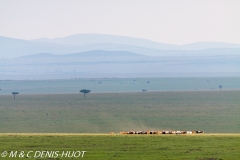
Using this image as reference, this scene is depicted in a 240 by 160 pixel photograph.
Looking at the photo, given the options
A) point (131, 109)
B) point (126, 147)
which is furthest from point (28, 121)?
point (126, 147)

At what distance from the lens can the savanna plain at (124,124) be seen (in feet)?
186

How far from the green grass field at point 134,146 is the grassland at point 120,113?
27.6 metres

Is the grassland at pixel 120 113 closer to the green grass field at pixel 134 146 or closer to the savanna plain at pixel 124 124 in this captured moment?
the savanna plain at pixel 124 124

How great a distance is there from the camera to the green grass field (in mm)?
54312

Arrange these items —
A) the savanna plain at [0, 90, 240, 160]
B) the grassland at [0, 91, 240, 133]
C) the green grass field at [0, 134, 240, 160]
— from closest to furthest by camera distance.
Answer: the green grass field at [0, 134, 240, 160] < the savanna plain at [0, 90, 240, 160] < the grassland at [0, 91, 240, 133]

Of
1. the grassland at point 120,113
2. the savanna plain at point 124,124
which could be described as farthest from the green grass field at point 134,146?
the grassland at point 120,113

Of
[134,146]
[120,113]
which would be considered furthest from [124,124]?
[134,146]

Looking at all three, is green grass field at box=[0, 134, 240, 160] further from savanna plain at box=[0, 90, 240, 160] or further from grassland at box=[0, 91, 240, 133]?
grassland at box=[0, 91, 240, 133]

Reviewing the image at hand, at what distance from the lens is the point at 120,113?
385ft

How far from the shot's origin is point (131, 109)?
124750mm

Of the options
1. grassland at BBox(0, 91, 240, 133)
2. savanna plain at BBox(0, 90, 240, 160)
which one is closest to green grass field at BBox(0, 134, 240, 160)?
savanna plain at BBox(0, 90, 240, 160)

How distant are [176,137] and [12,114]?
58.4 meters

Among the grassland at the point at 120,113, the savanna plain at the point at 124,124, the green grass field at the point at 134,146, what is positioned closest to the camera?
the green grass field at the point at 134,146

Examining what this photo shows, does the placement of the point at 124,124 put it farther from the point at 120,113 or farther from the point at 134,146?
the point at 134,146
